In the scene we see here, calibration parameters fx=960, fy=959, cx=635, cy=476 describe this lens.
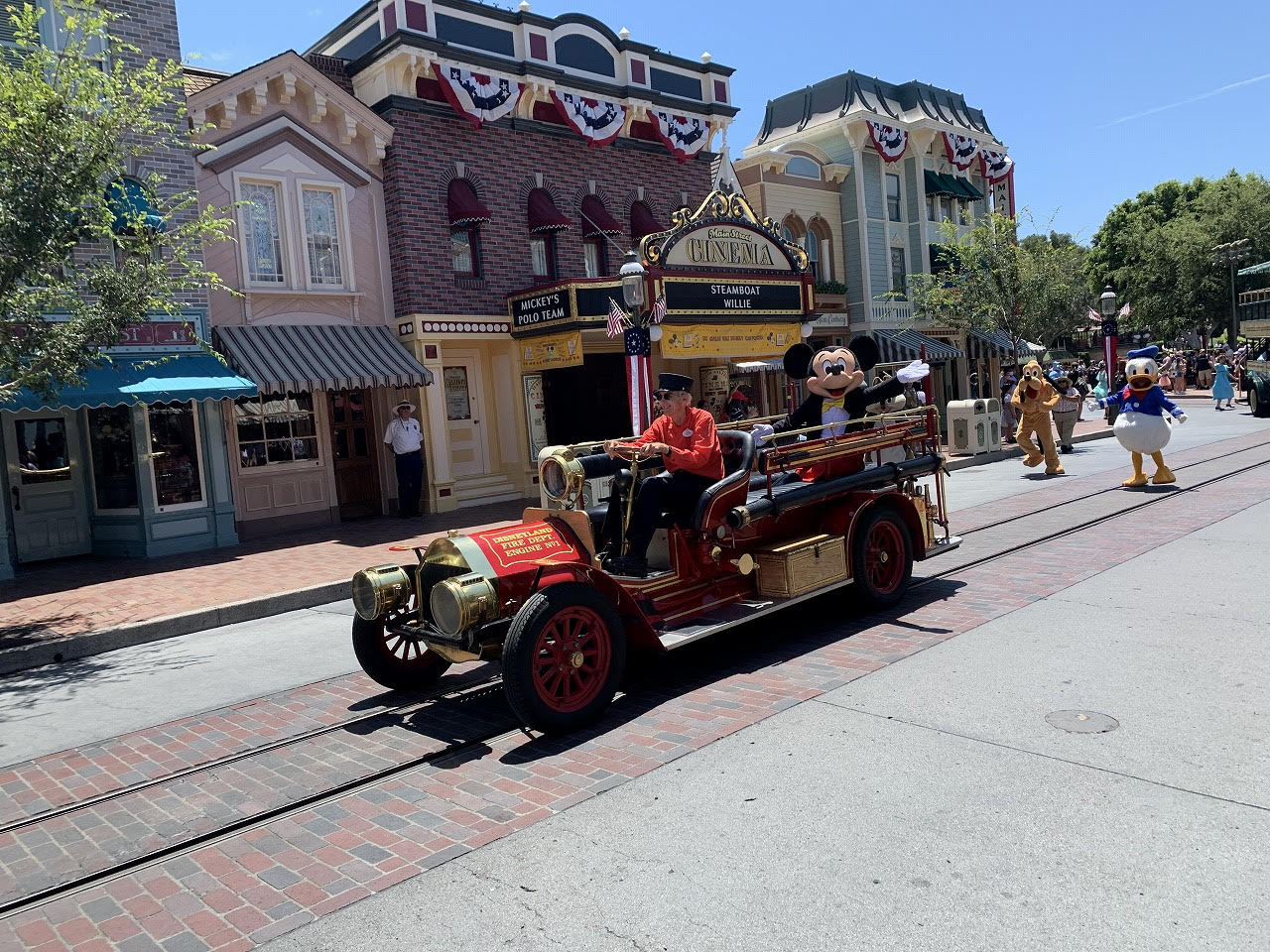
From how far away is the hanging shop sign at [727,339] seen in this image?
16891 millimetres

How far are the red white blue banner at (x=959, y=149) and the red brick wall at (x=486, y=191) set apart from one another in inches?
544

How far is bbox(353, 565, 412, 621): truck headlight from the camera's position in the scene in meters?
5.55

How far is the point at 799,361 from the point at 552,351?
8.47m

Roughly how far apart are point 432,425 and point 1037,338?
1815cm

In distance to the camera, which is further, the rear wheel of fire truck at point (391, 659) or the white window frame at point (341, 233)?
the white window frame at point (341, 233)

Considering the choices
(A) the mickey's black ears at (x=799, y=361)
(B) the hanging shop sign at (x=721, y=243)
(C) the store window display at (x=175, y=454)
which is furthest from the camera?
(B) the hanging shop sign at (x=721, y=243)

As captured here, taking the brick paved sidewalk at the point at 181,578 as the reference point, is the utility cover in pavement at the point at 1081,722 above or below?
below

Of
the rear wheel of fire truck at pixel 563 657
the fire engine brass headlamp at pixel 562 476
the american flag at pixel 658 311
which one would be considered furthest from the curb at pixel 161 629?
the american flag at pixel 658 311

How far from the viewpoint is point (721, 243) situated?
17.5m

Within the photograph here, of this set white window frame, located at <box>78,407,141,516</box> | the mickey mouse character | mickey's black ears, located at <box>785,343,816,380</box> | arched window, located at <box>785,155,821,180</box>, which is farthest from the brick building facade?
the mickey mouse character

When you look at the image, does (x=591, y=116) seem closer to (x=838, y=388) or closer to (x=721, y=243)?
(x=721, y=243)

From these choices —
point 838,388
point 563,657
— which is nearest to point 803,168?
point 838,388

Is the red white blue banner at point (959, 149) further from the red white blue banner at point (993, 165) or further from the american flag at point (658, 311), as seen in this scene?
the american flag at point (658, 311)

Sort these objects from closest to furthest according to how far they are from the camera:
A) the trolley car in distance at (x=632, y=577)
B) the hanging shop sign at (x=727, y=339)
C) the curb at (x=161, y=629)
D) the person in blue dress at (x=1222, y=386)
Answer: the trolley car in distance at (x=632, y=577), the curb at (x=161, y=629), the hanging shop sign at (x=727, y=339), the person in blue dress at (x=1222, y=386)
